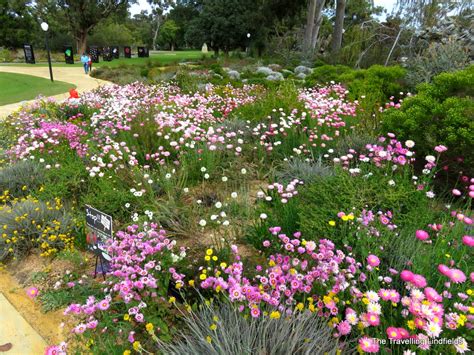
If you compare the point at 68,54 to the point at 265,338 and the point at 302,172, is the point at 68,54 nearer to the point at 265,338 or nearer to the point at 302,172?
the point at 302,172

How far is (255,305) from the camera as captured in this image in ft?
5.79

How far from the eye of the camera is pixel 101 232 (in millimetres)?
2471

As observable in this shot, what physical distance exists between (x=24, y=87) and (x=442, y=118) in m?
17.6

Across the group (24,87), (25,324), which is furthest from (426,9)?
(24,87)

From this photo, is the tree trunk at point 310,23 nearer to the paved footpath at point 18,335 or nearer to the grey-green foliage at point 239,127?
the grey-green foliage at point 239,127

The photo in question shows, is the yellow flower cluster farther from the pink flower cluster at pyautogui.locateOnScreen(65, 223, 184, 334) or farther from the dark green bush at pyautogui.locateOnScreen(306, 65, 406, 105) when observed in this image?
the dark green bush at pyautogui.locateOnScreen(306, 65, 406, 105)

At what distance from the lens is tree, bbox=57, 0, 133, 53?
127 feet

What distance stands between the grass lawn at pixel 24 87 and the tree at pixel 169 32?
53.0 metres

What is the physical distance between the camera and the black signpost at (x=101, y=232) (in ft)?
7.86

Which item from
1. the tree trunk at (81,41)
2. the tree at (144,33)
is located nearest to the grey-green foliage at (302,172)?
the tree trunk at (81,41)

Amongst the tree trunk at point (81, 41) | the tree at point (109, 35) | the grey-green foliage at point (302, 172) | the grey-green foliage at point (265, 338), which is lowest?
the grey-green foliage at point (265, 338)

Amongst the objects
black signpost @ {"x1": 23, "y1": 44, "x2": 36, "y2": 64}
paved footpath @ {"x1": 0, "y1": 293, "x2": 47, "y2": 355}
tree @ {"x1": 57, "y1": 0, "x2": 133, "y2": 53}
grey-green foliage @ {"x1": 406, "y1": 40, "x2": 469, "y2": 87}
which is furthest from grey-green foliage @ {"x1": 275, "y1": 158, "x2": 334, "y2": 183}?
tree @ {"x1": 57, "y1": 0, "x2": 133, "y2": 53}

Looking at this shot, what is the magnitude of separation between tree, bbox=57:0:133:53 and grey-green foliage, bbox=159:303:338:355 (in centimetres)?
→ 4612

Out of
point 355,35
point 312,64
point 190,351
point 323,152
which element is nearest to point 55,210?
point 190,351
